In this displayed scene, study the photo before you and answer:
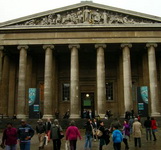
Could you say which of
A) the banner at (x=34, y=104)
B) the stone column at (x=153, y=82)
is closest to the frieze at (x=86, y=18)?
the stone column at (x=153, y=82)

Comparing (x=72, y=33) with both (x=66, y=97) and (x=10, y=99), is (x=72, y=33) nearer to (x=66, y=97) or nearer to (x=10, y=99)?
(x=66, y=97)

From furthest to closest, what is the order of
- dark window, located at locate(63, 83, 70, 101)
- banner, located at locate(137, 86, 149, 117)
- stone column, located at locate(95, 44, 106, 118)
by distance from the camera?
dark window, located at locate(63, 83, 70, 101) → stone column, located at locate(95, 44, 106, 118) → banner, located at locate(137, 86, 149, 117)

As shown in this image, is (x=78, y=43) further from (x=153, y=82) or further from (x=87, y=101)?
(x=153, y=82)

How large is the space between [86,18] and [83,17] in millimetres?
433

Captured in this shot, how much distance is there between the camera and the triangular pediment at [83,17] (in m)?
31.9

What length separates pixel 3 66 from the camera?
1350 inches

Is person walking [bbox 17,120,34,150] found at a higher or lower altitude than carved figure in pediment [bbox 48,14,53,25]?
Result: lower

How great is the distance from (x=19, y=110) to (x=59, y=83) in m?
8.74

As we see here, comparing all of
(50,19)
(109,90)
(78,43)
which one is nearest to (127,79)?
(109,90)

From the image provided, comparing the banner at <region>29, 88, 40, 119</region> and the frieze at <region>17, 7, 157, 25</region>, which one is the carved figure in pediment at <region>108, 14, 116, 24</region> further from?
the banner at <region>29, 88, 40, 119</region>

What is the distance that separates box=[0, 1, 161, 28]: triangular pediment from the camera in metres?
31.9

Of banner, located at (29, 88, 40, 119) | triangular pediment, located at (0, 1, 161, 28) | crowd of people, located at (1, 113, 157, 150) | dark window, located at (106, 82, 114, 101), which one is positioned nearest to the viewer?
crowd of people, located at (1, 113, 157, 150)

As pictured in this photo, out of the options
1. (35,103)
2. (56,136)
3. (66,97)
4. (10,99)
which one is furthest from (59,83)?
(56,136)

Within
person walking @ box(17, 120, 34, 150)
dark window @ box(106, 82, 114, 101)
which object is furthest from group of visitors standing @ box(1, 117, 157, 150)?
dark window @ box(106, 82, 114, 101)
